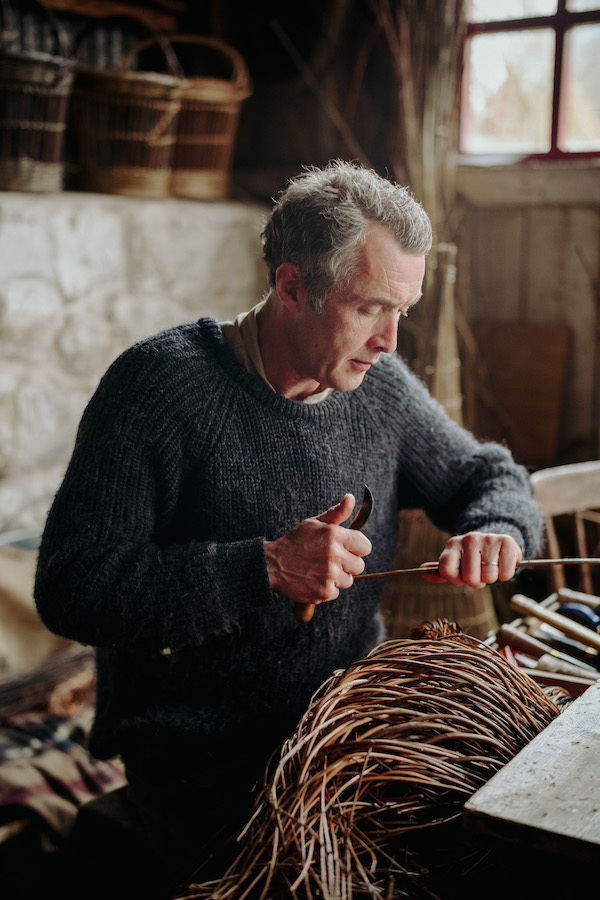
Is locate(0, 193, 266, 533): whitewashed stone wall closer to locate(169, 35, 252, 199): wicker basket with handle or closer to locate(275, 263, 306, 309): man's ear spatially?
locate(169, 35, 252, 199): wicker basket with handle

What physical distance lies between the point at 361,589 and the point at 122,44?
254 centimetres

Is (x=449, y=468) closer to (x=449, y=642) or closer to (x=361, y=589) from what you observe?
(x=361, y=589)

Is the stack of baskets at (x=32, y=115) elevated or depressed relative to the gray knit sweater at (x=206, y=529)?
elevated

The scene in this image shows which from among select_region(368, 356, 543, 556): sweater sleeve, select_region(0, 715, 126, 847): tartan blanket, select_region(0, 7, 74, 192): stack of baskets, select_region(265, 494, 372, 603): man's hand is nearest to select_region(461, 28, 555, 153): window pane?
select_region(0, 7, 74, 192): stack of baskets

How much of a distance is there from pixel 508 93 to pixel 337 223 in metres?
2.01

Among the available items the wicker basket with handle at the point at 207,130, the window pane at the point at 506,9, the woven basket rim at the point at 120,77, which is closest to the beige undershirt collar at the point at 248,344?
the woven basket rim at the point at 120,77

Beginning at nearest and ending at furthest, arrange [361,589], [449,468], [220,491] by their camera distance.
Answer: [220,491] < [361,589] < [449,468]

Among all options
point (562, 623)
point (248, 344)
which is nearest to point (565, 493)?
point (562, 623)

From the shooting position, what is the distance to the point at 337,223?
1.42m

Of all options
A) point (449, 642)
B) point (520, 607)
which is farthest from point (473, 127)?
point (449, 642)

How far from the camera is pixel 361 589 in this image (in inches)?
65.8

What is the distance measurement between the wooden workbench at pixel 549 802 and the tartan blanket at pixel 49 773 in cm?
149

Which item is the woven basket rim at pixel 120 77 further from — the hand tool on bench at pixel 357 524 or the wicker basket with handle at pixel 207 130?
the hand tool on bench at pixel 357 524

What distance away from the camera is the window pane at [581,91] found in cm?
294
